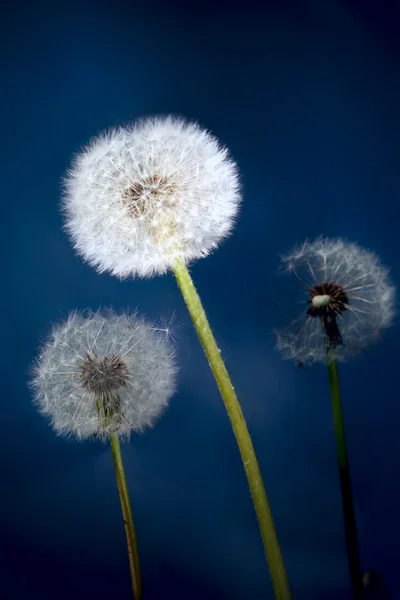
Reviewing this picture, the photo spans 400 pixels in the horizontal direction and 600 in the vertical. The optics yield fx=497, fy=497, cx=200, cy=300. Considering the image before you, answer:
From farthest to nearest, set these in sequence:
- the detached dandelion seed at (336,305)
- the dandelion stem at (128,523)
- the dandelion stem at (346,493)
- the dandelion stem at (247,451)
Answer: the detached dandelion seed at (336,305) → the dandelion stem at (128,523) → the dandelion stem at (346,493) → the dandelion stem at (247,451)

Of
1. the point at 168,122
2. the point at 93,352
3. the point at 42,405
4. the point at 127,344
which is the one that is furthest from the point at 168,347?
the point at 168,122

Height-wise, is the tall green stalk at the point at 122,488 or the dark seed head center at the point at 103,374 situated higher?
the dark seed head center at the point at 103,374

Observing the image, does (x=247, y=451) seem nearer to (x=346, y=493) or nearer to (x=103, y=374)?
(x=346, y=493)

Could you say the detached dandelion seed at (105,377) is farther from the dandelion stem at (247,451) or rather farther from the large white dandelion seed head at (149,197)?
the dandelion stem at (247,451)

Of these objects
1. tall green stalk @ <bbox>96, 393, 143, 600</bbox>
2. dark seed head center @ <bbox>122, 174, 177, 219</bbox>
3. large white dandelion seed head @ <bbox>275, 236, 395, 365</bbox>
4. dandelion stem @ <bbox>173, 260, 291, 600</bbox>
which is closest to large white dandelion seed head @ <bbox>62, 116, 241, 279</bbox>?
dark seed head center @ <bbox>122, 174, 177, 219</bbox>

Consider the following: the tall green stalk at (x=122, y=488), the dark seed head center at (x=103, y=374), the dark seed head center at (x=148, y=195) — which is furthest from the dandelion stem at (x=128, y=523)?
the dark seed head center at (x=148, y=195)

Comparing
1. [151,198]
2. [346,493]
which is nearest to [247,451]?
[346,493]

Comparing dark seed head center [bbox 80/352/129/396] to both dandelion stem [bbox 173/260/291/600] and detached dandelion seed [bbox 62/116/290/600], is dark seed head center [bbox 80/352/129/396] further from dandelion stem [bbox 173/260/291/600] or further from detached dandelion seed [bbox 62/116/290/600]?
dandelion stem [bbox 173/260/291/600]
